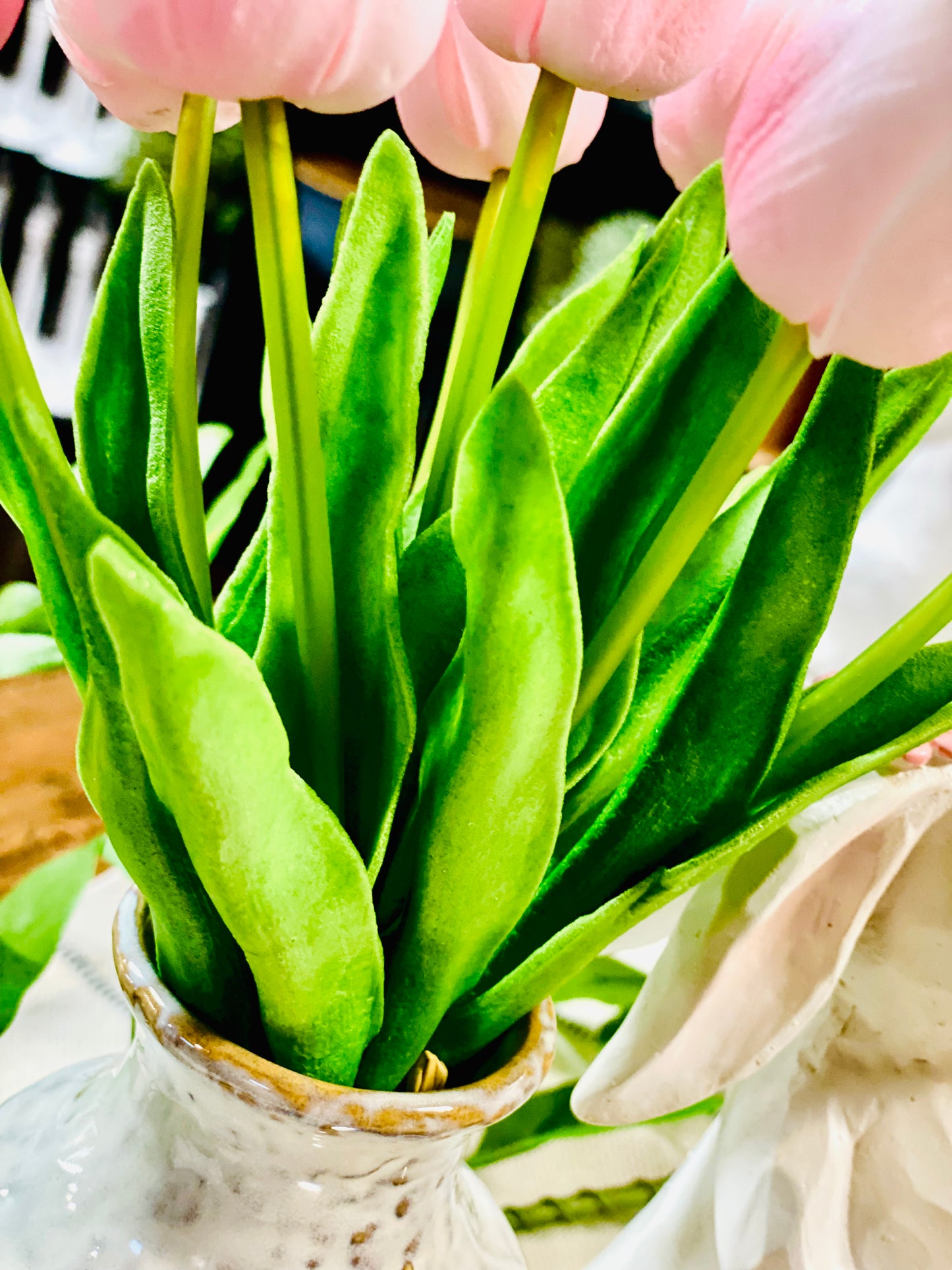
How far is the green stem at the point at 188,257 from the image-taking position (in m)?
0.17

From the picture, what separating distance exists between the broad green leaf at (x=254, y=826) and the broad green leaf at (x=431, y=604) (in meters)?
0.05

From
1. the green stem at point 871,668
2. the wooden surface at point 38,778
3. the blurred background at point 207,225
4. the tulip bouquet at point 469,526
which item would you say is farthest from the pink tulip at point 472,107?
the blurred background at point 207,225

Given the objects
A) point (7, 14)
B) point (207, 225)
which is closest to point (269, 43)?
point (7, 14)

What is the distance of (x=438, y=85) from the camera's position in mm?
197

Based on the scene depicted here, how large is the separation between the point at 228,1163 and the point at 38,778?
33 centimetres

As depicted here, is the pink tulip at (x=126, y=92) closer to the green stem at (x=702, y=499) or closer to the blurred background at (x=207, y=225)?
the green stem at (x=702, y=499)

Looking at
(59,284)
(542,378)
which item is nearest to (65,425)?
(59,284)

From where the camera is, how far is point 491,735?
159 mm

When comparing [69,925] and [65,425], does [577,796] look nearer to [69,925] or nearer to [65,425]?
[69,925]

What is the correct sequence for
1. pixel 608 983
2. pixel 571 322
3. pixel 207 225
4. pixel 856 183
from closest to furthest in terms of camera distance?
pixel 856 183 → pixel 571 322 → pixel 608 983 → pixel 207 225

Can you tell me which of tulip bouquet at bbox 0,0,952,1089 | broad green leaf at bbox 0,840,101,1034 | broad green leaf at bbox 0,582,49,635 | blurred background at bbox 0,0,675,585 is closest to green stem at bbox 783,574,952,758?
tulip bouquet at bbox 0,0,952,1089

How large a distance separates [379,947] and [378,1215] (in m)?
0.06

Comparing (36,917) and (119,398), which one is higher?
(119,398)

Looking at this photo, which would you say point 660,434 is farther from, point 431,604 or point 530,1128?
point 530,1128
